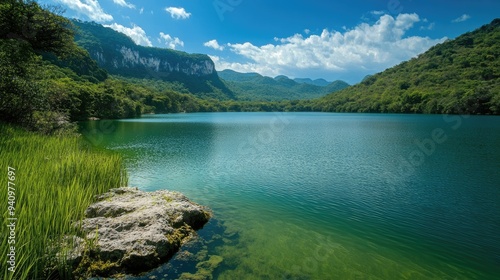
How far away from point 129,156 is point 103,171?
14.4 m

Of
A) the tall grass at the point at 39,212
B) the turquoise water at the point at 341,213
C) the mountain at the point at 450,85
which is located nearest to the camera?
the tall grass at the point at 39,212

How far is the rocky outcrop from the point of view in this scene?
7.74 meters

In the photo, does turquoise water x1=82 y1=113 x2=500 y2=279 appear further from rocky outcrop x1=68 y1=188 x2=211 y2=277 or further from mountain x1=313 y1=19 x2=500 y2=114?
mountain x1=313 y1=19 x2=500 y2=114

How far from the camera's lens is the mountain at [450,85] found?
3939 inches

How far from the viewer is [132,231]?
9.25 metres

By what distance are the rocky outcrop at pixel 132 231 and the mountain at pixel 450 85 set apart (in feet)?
374

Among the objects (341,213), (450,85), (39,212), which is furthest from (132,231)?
(450,85)

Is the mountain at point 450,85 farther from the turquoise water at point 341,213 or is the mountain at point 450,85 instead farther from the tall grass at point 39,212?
the tall grass at point 39,212

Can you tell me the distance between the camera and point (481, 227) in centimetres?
1174

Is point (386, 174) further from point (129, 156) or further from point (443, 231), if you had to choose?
point (129, 156)

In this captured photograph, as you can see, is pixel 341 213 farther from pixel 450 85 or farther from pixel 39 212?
pixel 450 85

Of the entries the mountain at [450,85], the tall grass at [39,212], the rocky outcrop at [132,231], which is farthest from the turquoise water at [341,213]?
the mountain at [450,85]

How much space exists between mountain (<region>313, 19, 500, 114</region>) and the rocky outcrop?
114 meters

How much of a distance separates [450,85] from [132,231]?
163907 mm
